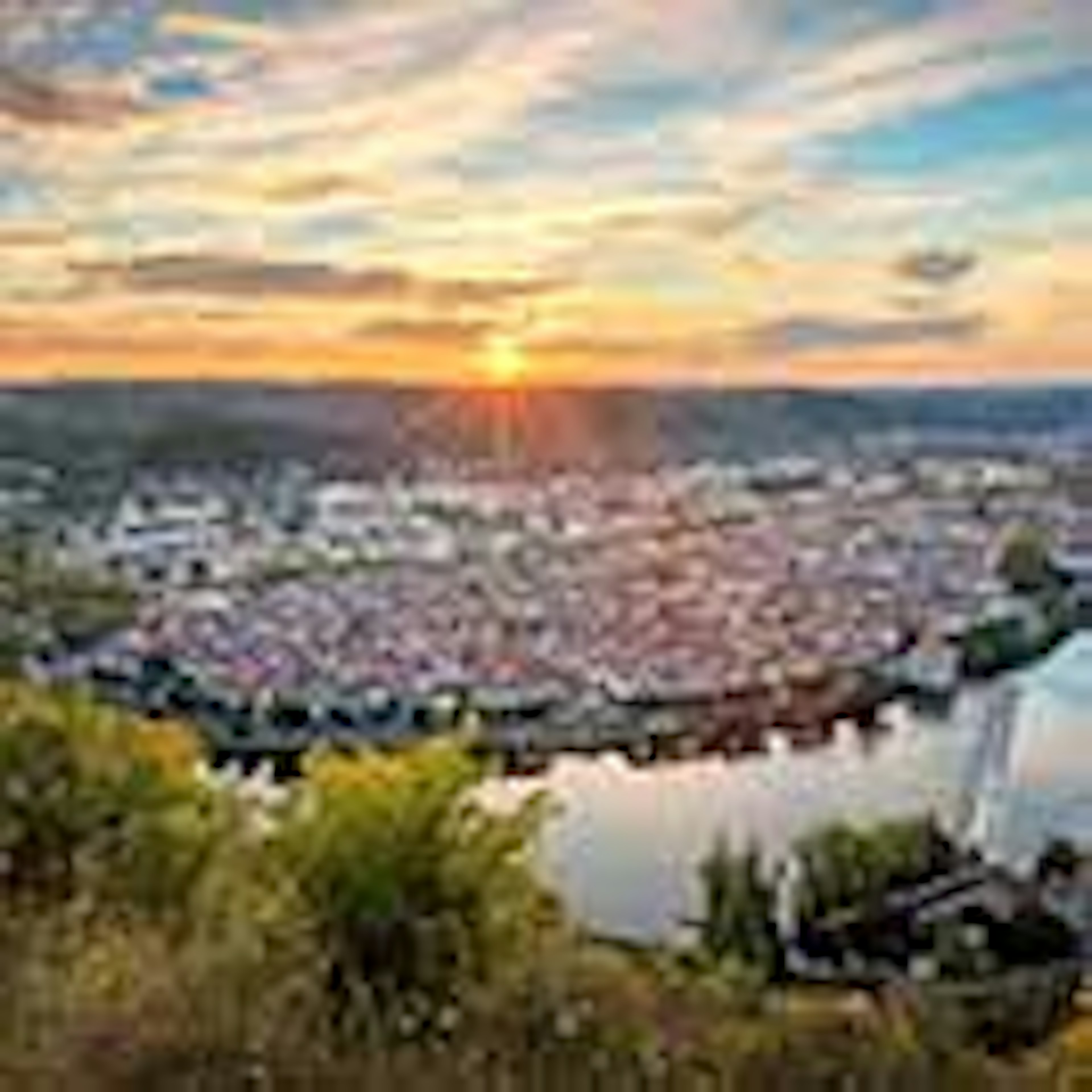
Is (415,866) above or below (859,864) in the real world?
above

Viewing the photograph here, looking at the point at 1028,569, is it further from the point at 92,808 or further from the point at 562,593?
the point at 92,808

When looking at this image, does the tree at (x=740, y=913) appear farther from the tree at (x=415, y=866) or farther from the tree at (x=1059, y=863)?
the tree at (x=415, y=866)

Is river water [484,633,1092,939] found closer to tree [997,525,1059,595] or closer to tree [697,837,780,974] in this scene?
tree [697,837,780,974]

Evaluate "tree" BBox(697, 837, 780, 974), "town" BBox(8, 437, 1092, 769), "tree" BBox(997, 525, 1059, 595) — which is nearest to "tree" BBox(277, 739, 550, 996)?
"tree" BBox(697, 837, 780, 974)

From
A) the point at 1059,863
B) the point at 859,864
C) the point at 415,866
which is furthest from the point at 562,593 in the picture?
the point at 415,866

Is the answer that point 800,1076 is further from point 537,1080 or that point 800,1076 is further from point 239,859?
point 239,859

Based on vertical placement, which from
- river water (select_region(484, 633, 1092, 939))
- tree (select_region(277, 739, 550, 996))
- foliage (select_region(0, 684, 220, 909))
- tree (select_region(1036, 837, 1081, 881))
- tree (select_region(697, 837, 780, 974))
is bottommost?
river water (select_region(484, 633, 1092, 939))
